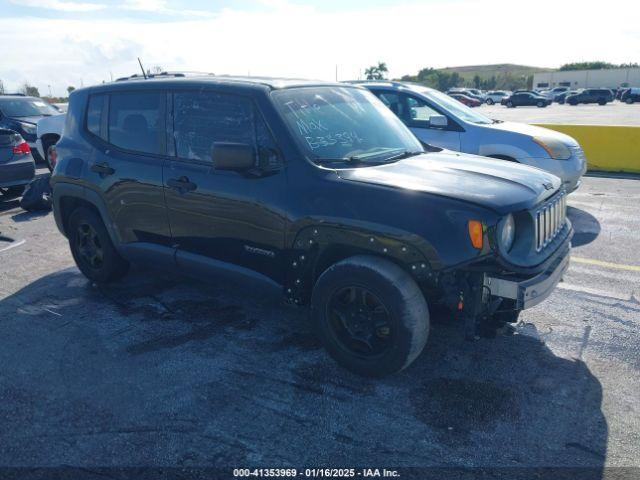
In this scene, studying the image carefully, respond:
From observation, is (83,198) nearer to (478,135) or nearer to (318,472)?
(318,472)

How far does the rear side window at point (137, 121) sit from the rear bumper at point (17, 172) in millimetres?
4921

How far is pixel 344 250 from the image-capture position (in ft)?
11.7

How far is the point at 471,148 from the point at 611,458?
5.66m

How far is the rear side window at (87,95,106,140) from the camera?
484cm

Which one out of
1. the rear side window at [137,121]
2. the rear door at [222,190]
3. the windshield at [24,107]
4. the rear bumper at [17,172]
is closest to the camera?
the rear door at [222,190]

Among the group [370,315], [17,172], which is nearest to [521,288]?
[370,315]

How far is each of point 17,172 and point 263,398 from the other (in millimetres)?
7408

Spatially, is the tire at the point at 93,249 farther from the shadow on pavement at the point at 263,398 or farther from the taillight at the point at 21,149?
the taillight at the point at 21,149

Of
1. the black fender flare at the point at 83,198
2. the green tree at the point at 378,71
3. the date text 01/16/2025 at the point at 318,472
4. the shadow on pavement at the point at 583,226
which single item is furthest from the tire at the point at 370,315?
the green tree at the point at 378,71

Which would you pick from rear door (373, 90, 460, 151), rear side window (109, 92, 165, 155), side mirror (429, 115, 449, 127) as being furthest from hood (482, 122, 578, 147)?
rear side window (109, 92, 165, 155)

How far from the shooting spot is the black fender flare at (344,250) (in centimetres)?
319

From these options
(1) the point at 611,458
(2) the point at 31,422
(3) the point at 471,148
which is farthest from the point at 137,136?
(3) the point at 471,148

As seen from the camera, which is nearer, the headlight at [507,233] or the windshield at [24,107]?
the headlight at [507,233]

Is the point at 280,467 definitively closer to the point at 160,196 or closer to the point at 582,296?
the point at 160,196
